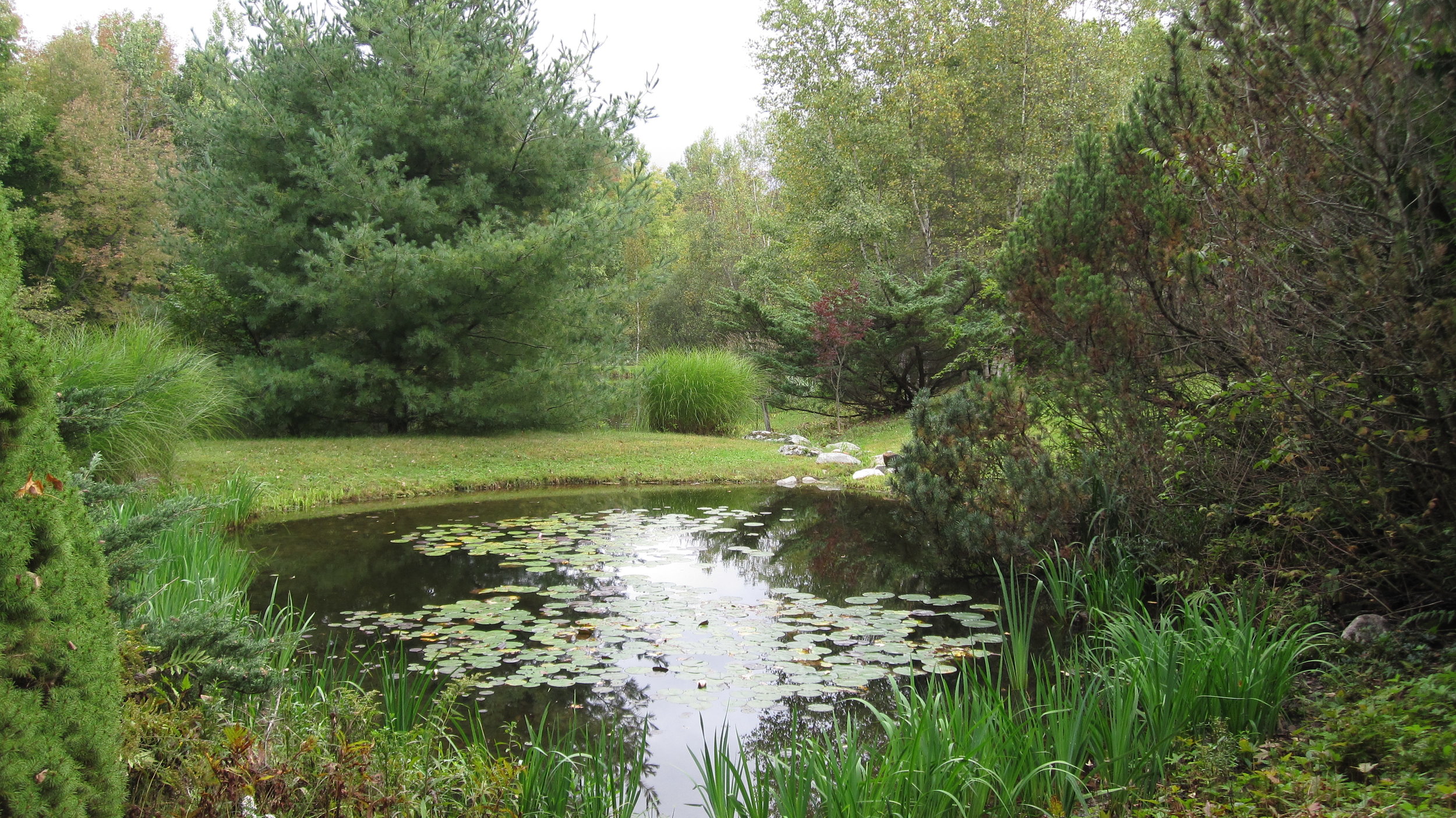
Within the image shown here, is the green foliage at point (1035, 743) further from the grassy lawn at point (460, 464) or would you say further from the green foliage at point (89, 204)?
the green foliage at point (89, 204)

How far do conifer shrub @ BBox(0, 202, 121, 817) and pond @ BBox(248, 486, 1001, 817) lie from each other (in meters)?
1.83

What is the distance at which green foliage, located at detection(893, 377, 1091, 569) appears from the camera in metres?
5.10

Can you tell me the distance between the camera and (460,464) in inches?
416

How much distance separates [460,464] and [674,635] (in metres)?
6.74

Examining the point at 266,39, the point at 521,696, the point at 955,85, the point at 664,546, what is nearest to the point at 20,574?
the point at 521,696

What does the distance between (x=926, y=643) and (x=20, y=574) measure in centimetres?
377

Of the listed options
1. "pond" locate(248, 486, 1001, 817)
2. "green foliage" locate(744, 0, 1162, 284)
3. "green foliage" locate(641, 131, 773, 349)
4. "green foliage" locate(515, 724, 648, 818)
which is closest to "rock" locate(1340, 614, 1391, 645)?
"pond" locate(248, 486, 1001, 817)

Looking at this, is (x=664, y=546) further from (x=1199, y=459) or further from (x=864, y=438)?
(x=864, y=438)

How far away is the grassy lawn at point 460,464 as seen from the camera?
8836 mm

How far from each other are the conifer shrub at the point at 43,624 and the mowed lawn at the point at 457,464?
6.90 meters

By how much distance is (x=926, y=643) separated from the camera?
14.4 ft

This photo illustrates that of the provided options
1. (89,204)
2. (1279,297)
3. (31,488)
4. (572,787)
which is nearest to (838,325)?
(1279,297)

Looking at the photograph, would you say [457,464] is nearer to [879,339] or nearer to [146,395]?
[146,395]

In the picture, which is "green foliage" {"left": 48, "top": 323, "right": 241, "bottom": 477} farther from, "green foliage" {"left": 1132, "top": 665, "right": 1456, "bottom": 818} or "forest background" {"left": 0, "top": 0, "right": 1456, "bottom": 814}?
"green foliage" {"left": 1132, "top": 665, "right": 1456, "bottom": 818}
